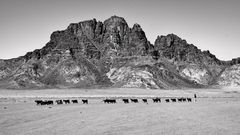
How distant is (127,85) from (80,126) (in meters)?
177

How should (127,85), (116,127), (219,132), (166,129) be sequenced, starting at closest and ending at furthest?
(219,132) < (166,129) < (116,127) < (127,85)

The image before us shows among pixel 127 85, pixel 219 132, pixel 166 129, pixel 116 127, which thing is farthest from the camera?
pixel 127 85

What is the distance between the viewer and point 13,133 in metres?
19.2

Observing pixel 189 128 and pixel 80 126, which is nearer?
pixel 189 128

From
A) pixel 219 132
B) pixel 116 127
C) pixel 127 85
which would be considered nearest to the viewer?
pixel 219 132

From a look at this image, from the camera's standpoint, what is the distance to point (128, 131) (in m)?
18.6

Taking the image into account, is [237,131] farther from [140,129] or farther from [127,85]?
[127,85]

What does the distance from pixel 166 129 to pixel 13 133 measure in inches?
378

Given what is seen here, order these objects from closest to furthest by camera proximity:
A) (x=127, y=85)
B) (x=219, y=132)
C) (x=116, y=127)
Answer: (x=219, y=132) < (x=116, y=127) < (x=127, y=85)

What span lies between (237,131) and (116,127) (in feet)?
24.8

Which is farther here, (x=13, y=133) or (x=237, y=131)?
(x=13, y=133)

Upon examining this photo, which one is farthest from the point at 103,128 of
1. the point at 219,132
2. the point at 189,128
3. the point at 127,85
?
the point at 127,85

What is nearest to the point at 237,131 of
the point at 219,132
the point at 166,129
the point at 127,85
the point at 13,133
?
the point at 219,132

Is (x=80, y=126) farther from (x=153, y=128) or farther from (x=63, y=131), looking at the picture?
(x=153, y=128)
